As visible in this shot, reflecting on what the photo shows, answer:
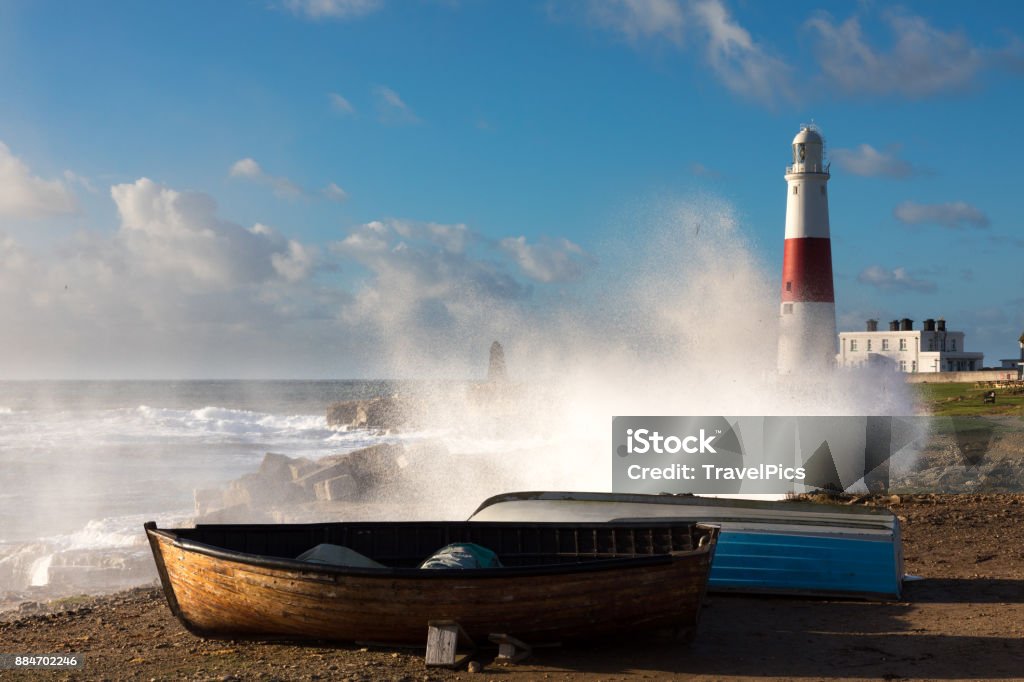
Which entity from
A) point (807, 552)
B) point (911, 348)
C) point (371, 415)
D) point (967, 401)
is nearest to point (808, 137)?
point (967, 401)

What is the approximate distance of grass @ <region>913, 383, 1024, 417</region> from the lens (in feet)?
109

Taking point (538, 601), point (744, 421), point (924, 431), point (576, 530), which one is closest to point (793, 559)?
point (576, 530)

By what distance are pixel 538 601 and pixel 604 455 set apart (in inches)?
875

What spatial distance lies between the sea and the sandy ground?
7012 millimetres

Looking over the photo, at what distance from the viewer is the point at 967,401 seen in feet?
131

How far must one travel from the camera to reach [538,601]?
8.88 metres

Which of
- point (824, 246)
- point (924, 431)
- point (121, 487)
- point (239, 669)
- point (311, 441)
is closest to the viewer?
point (239, 669)

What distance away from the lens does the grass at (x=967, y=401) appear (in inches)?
1306

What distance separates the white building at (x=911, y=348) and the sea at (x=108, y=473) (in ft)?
132

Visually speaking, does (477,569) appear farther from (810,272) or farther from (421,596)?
(810,272)

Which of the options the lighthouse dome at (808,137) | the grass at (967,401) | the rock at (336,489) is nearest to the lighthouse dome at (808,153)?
the lighthouse dome at (808,137)

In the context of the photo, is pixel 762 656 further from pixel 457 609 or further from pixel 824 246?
pixel 824 246

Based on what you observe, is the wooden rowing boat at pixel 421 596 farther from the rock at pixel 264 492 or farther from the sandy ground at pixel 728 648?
the rock at pixel 264 492

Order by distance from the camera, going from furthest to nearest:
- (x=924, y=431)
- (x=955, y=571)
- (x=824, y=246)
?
(x=824, y=246)
(x=924, y=431)
(x=955, y=571)
